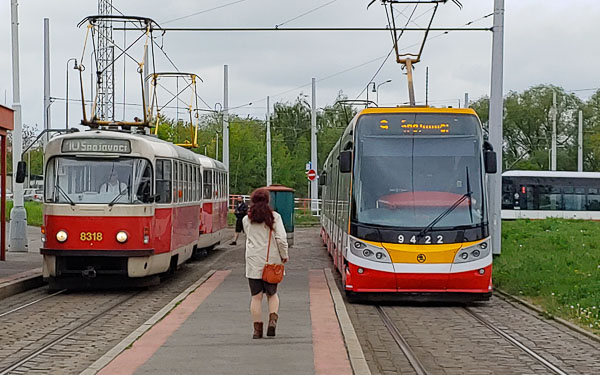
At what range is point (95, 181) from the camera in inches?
667

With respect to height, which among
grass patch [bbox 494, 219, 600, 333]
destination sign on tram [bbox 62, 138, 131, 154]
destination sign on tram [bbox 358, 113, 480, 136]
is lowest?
grass patch [bbox 494, 219, 600, 333]

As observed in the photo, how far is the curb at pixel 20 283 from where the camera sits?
16734 mm

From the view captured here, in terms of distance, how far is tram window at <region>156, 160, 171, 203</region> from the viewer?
58.2ft

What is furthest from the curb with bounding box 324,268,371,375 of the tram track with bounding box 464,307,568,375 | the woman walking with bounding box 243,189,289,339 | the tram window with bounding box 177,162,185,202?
the tram window with bounding box 177,162,185,202

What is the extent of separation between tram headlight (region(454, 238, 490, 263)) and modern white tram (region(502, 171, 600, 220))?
3780 cm

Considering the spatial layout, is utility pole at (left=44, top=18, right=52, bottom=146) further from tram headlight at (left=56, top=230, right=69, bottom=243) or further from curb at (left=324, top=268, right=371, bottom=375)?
curb at (left=324, top=268, right=371, bottom=375)

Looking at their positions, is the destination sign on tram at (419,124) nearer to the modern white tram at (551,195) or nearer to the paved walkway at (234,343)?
the paved walkway at (234,343)

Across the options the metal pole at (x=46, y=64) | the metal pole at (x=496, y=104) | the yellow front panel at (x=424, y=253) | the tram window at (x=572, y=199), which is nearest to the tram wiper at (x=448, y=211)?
the yellow front panel at (x=424, y=253)

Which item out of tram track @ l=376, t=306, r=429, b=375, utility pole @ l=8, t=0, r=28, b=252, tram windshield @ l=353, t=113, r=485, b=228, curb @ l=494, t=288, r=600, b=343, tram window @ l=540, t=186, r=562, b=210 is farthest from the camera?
tram window @ l=540, t=186, r=562, b=210

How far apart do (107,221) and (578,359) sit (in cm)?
888

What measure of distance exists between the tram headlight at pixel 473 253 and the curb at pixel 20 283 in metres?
7.89

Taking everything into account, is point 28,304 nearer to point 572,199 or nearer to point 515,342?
point 515,342

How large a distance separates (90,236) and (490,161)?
7.02m

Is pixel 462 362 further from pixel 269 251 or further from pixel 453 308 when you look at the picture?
pixel 453 308
